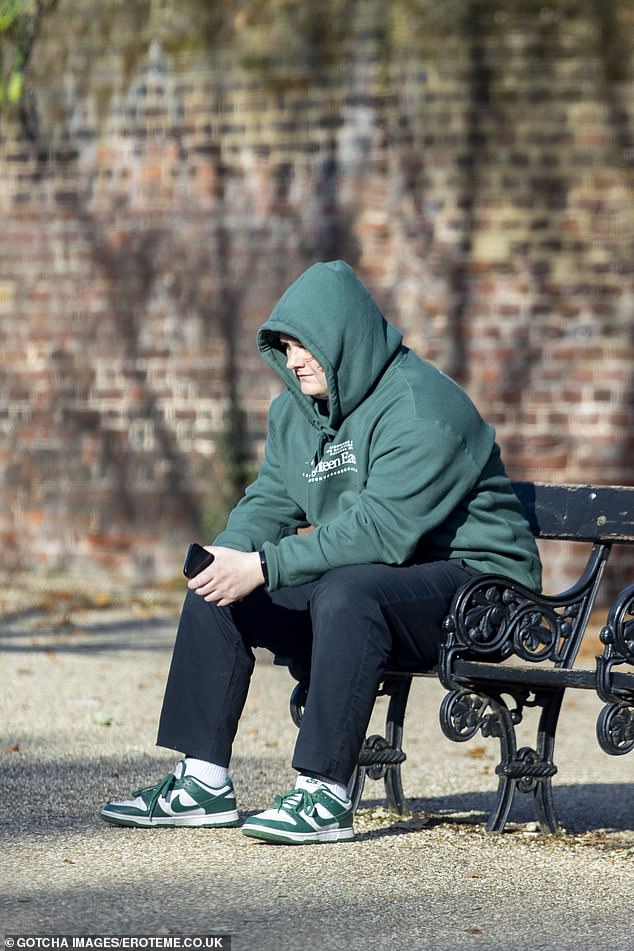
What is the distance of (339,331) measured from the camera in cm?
447

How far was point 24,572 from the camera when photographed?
35.1 ft

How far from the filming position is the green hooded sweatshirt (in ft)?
14.1

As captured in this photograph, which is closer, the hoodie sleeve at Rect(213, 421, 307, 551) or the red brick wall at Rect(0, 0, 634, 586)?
the hoodie sleeve at Rect(213, 421, 307, 551)

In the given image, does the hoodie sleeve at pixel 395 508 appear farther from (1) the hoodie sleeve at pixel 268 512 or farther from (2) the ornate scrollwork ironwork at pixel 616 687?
(2) the ornate scrollwork ironwork at pixel 616 687

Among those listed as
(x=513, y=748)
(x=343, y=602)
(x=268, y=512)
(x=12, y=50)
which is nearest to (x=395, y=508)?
(x=343, y=602)

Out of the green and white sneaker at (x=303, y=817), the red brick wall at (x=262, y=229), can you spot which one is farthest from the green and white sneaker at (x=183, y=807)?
the red brick wall at (x=262, y=229)

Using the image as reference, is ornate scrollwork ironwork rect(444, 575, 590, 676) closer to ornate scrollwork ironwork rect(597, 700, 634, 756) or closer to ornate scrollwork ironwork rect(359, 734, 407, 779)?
ornate scrollwork ironwork rect(597, 700, 634, 756)

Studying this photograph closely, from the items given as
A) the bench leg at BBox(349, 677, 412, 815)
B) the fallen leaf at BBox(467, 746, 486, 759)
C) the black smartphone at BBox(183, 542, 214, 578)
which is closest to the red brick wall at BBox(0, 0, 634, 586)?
the fallen leaf at BBox(467, 746, 486, 759)

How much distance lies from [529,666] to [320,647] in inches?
25.0

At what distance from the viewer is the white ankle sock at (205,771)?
4363mm

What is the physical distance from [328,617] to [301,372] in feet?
2.53

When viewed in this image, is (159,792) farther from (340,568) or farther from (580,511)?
(580,511)

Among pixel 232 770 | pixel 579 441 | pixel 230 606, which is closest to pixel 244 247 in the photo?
pixel 579 441

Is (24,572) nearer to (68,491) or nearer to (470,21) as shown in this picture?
(68,491)
